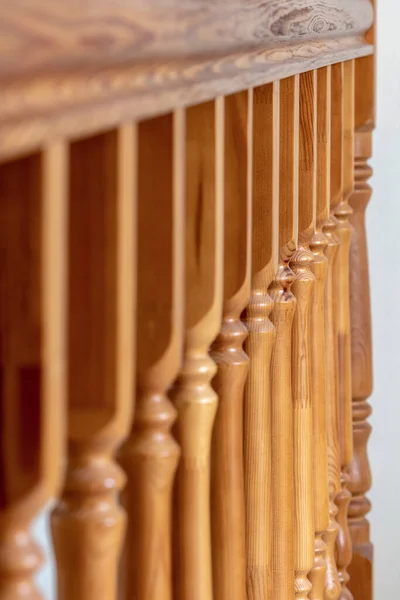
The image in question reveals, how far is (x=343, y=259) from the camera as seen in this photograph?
178cm

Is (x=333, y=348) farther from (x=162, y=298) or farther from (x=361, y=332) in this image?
(x=162, y=298)

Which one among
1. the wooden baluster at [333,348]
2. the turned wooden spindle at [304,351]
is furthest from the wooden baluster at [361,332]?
the turned wooden spindle at [304,351]

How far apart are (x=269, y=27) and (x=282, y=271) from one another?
320 mm

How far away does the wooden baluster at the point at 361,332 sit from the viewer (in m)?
2.04

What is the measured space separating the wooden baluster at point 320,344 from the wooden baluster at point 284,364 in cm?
19

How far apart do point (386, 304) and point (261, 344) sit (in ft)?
4.96

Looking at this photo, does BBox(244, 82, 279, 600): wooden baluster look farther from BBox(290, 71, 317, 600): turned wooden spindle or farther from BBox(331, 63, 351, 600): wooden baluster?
BBox(331, 63, 351, 600): wooden baluster

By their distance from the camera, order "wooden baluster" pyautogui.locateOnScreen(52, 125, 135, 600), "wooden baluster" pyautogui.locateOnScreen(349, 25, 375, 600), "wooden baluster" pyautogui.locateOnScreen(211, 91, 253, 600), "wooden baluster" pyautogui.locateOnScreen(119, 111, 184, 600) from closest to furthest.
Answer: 1. "wooden baluster" pyautogui.locateOnScreen(52, 125, 135, 600)
2. "wooden baluster" pyautogui.locateOnScreen(119, 111, 184, 600)
3. "wooden baluster" pyautogui.locateOnScreen(211, 91, 253, 600)
4. "wooden baluster" pyautogui.locateOnScreen(349, 25, 375, 600)

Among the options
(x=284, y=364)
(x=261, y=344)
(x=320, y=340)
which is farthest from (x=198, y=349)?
(x=320, y=340)

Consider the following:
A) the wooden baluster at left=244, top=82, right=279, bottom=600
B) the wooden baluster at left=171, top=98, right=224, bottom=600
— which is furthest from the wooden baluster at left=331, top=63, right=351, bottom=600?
the wooden baluster at left=171, top=98, right=224, bottom=600

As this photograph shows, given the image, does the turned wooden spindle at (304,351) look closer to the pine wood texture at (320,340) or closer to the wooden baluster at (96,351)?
the pine wood texture at (320,340)

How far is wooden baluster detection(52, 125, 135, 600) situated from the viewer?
0.66 m

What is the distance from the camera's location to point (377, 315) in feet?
8.39

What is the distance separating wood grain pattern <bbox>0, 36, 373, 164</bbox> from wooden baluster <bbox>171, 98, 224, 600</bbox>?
0.20ft
